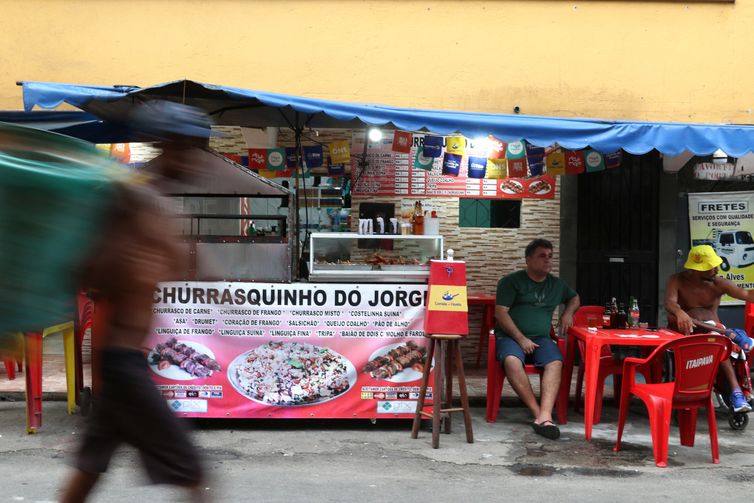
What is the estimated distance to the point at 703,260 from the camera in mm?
7316

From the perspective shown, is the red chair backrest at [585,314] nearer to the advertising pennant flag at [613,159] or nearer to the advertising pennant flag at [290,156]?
the advertising pennant flag at [613,159]

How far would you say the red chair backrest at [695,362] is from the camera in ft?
19.1

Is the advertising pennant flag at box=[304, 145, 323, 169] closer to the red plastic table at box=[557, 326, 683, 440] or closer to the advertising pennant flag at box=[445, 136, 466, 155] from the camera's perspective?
the advertising pennant flag at box=[445, 136, 466, 155]

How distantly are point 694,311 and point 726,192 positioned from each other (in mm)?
2742

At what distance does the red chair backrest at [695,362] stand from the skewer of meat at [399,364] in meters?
1.87

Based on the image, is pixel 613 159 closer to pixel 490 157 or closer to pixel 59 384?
pixel 490 157

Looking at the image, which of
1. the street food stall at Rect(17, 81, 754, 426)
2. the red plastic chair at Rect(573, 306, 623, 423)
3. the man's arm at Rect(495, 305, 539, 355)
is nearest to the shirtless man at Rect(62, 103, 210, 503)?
the street food stall at Rect(17, 81, 754, 426)

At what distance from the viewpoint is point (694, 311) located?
24.5 ft

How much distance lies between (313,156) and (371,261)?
1.89 metres

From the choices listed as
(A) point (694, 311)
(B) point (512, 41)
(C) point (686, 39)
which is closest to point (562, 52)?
(B) point (512, 41)

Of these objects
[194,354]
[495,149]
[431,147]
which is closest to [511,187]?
[495,149]

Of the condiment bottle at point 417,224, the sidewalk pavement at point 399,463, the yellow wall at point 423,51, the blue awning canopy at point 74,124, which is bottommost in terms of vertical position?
the sidewalk pavement at point 399,463

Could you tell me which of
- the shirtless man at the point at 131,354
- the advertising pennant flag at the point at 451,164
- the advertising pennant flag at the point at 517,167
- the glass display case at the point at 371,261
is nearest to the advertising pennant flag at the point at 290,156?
the glass display case at the point at 371,261

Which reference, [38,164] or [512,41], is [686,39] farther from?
[38,164]
